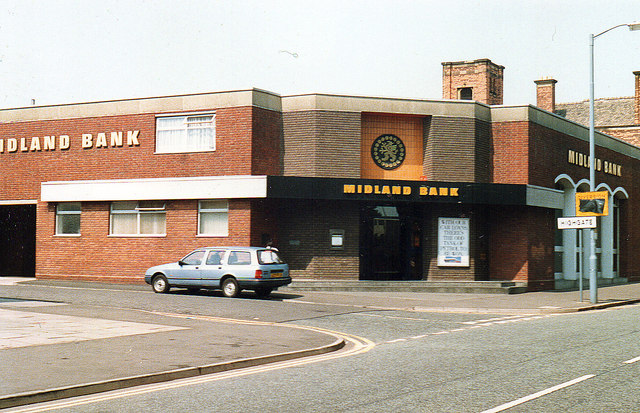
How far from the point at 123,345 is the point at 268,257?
9867mm

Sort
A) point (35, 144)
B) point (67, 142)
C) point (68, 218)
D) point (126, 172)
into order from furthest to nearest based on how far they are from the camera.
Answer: point (35, 144) → point (68, 218) → point (67, 142) → point (126, 172)

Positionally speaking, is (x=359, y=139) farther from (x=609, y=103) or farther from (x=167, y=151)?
(x=609, y=103)

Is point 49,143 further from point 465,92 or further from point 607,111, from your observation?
point 607,111

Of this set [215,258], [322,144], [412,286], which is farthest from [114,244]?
[412,286]

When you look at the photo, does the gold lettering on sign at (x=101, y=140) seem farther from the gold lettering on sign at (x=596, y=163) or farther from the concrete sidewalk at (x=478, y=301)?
the gold lettering on sign at (x=596, y=163)

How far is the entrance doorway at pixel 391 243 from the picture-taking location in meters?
26.8

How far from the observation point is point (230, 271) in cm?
2111

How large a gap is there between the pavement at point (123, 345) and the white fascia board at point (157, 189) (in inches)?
273

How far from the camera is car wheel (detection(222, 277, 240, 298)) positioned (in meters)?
21.1

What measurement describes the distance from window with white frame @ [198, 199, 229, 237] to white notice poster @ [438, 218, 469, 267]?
8.11m

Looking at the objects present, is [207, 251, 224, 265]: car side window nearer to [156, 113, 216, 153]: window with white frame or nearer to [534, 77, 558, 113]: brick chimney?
[156, 113, 216, 153]: window with white frame

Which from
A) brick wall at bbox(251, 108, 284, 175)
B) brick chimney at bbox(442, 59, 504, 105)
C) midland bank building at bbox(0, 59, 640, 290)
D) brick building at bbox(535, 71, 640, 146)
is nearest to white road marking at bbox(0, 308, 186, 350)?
midland bank building at bbox(0, 59, 640, 290)

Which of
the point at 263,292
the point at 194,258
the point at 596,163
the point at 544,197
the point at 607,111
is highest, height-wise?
the point at 607,111

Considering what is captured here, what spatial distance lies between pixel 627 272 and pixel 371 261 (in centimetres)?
1818
